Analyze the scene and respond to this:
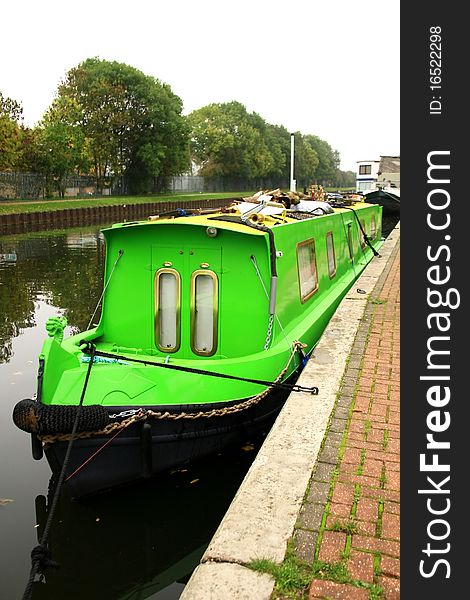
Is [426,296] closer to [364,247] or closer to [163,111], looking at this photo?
[364,247]

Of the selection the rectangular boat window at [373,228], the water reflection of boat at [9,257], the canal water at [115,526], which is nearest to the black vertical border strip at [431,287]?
the canal water at [115,526]

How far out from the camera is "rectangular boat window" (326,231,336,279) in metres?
9.77

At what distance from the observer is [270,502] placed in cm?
365

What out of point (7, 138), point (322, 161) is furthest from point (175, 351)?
point (322, 161)

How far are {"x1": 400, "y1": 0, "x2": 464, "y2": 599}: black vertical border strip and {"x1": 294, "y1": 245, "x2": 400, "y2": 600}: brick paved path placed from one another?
77cm

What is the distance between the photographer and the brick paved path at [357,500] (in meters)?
3.00

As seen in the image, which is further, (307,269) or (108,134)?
(108,134)

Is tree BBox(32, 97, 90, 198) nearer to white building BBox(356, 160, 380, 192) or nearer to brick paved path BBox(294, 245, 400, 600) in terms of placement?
white building BBox(356, 160, 380, 192)

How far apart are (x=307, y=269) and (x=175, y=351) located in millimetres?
2715

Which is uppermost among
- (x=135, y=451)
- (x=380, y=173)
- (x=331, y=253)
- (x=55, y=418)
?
(x=380, y=173)

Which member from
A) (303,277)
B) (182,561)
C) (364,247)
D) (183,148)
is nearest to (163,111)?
(183,148)

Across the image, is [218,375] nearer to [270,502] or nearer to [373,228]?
[270,502]

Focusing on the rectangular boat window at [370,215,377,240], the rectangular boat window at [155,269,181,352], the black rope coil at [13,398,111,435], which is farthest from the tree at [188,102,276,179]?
the black rope coil at [13,398,111,435]

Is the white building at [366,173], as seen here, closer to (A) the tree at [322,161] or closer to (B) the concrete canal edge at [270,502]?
(B) the concrete canal edge at [270,502]
